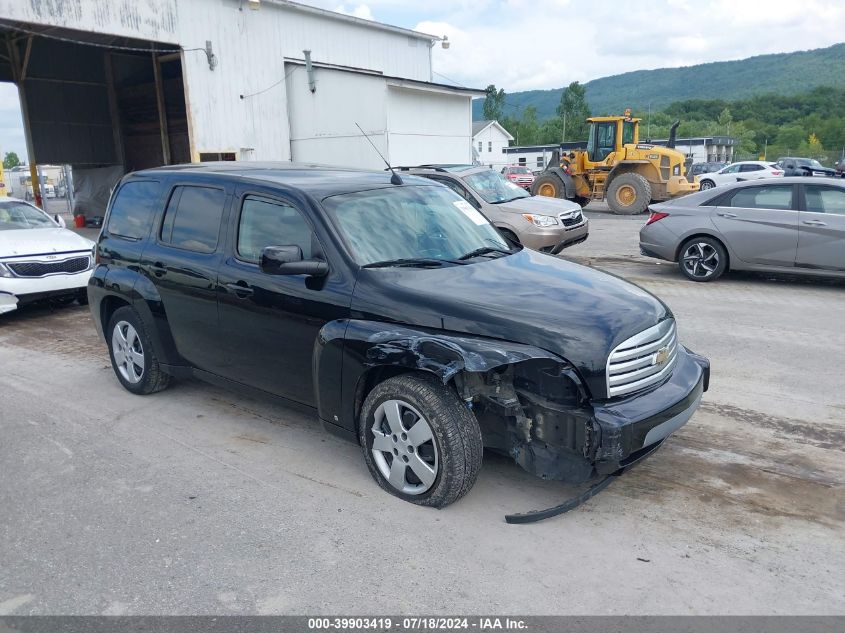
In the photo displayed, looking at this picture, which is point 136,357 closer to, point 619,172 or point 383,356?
point 383,356

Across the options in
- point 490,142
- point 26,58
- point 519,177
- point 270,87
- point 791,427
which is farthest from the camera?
point 490,142

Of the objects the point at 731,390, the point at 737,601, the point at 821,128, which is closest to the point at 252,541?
the point at 737,601

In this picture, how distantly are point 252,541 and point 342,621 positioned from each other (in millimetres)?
828

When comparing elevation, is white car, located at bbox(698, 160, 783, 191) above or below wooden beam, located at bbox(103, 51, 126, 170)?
below

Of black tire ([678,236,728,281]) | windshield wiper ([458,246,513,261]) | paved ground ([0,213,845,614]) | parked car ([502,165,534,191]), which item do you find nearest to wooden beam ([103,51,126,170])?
parked car ([502,165,534,191])

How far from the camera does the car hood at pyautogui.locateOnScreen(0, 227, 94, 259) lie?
839 centimetres

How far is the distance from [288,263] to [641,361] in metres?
2.08

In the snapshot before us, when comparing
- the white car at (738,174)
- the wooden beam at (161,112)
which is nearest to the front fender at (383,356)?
the wooden beam at (161,112)

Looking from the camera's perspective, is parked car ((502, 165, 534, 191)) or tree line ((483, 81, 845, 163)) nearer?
parked car ((502, 165, 534, 191))

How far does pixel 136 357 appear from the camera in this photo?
18.2 ft

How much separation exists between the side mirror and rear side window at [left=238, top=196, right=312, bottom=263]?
0.20 metres

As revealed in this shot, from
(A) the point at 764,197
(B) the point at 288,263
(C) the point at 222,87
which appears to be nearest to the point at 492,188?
(A) the point at 764,197

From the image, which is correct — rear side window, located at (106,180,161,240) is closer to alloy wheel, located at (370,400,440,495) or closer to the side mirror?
the side mirror

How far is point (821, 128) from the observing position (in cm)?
8381
